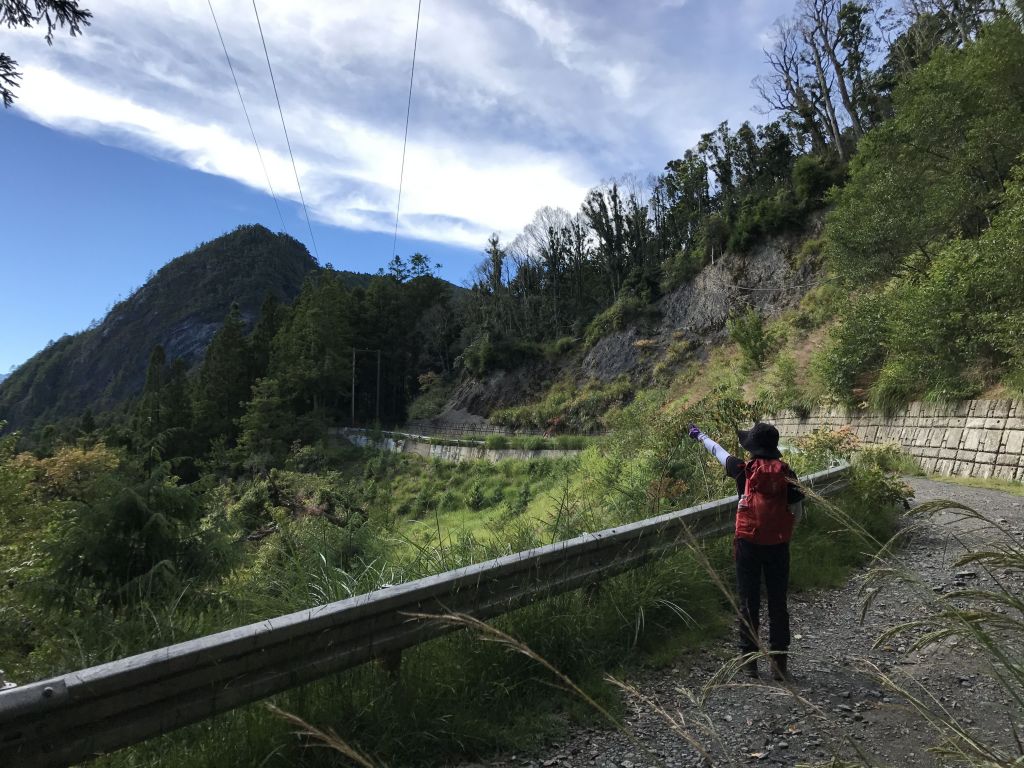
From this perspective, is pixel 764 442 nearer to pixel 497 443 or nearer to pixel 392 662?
pixel 392 662

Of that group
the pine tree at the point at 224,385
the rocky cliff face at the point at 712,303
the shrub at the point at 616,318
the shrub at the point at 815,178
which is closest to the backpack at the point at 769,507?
the rocky cliff face at the point at 712,303

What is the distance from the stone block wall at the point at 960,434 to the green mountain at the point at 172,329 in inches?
6594

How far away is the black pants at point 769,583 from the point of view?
3918 mm

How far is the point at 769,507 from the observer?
156 inches

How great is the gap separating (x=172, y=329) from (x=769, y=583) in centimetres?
21435

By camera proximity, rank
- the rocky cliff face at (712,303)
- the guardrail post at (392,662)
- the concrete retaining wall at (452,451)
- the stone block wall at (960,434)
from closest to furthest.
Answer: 1. the guardrail post at (392,662)
2. the stone block wall at (960,434)
3. the concrete retaining wall at (452,451)
4. the rocky cliff face at (712,303)

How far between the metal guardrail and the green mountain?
17424 centimetres

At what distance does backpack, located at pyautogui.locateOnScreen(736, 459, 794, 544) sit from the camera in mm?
3957

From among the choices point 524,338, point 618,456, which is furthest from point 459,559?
point 524,338

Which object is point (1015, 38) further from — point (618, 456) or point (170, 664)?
point (170, 664)

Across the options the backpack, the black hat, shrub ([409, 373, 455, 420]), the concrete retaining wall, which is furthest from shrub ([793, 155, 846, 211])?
the backpack

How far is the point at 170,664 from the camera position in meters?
2.50

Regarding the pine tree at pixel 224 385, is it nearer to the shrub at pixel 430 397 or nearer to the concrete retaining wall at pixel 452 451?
the concrete retaining wall at pixel 452 451

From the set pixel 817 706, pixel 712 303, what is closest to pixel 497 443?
pixel 712 303
